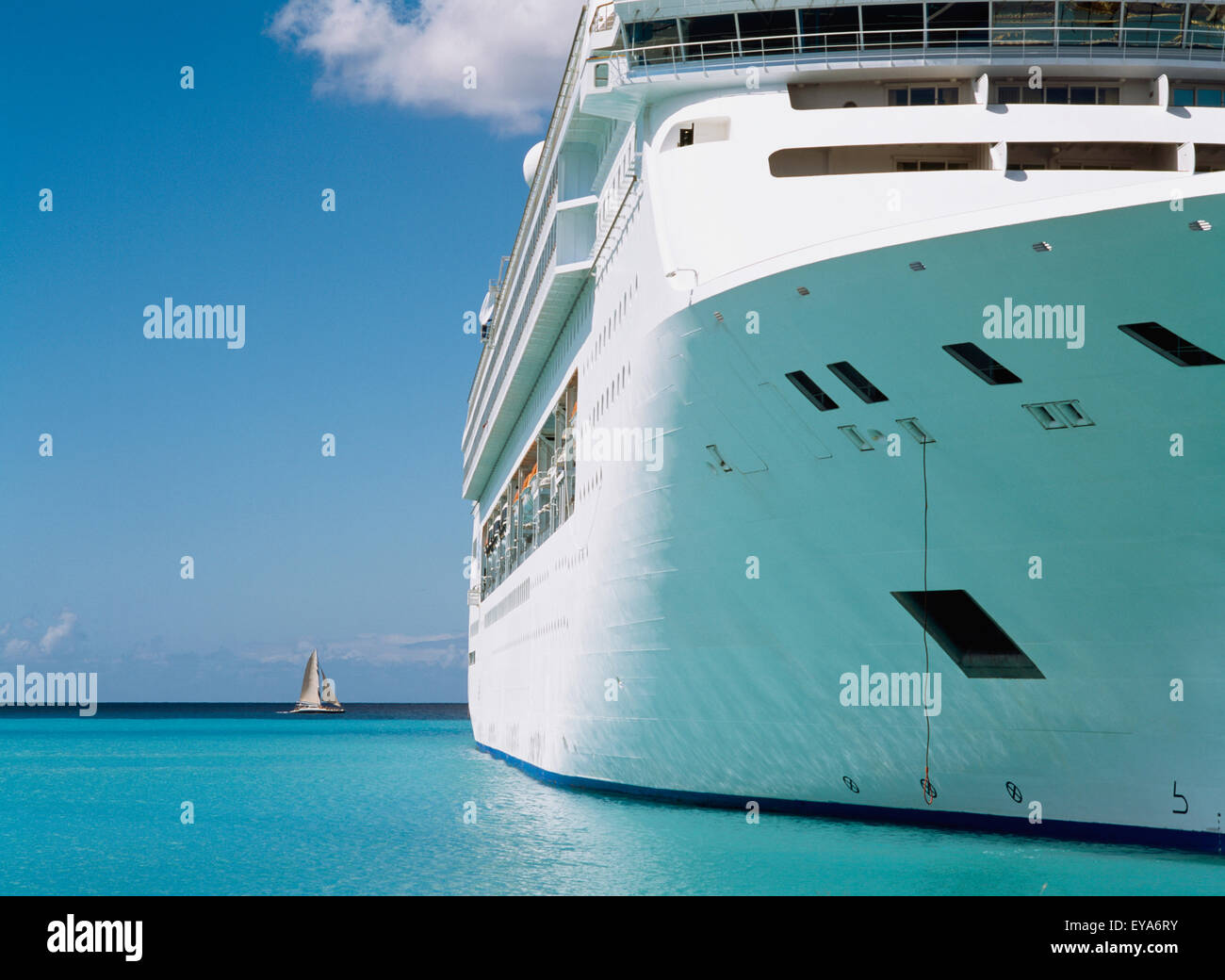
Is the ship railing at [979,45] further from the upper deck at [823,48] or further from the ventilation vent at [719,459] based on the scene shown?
the ventilation vent at [719,459]

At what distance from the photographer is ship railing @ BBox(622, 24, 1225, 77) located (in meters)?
15.3

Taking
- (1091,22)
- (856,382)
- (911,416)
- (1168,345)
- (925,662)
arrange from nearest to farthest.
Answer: (1168,345), (911,416), (856,382), (925,662), (1091,22)

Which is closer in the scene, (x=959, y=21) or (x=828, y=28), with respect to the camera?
(x=959, y=21)

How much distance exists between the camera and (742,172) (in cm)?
1603

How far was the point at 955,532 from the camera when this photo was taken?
43.6 ft

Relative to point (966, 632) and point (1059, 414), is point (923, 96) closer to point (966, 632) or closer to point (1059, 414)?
point (1059, 414)

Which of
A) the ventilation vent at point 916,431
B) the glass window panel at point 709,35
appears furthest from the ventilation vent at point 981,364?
the glass window panel at point 709,35

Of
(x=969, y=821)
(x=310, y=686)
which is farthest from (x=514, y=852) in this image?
(x=310, y=686)

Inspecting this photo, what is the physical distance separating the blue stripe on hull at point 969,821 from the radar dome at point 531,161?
64.3 ft

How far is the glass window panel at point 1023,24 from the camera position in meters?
15.5

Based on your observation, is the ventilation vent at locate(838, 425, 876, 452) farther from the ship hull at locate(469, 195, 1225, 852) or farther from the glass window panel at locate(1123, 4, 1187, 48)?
the glass window panel at locate(1123, 4, 1187, 48)

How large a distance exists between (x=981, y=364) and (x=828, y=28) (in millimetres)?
6379

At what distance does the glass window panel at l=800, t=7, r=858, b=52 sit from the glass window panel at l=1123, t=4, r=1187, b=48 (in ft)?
10.7
